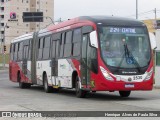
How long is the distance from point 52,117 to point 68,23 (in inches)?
380

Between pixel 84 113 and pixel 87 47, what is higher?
pixel 87 47

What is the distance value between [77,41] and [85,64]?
154cm

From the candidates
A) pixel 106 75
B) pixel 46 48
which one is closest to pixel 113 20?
pixel 106 75

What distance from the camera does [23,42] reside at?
3031cm

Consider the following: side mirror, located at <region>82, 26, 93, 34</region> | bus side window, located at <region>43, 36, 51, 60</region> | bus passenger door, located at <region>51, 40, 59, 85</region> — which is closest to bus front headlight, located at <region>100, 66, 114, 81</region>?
side mirror, located at <region>82, 26, 93, 34</region>

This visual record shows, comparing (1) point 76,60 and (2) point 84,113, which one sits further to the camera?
(1) point 76,60

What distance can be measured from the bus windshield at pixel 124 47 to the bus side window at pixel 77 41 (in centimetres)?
170

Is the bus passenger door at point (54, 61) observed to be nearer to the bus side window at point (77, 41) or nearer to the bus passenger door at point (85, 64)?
the bus side window at point (77, 41)

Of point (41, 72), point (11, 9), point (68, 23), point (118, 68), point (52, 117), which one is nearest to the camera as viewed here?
point (52, 117)

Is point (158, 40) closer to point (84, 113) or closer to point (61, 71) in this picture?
Answer: point (61, 71)

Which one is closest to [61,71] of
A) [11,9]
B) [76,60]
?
[76,60]

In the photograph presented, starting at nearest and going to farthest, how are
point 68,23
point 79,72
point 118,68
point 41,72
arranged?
1. point 118,68
2. point 79,72
3. point 68,23
4. point 41,72

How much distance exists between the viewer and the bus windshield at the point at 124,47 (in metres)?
18.5

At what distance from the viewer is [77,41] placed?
20.4 meters
